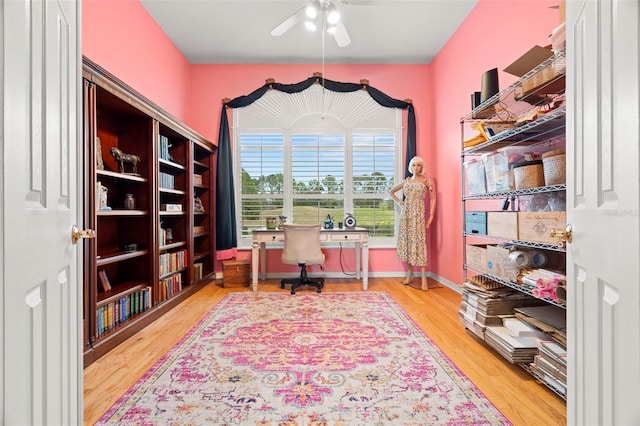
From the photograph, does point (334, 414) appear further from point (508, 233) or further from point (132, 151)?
point (132, 151)

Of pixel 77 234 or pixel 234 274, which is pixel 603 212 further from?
pixel 234 274

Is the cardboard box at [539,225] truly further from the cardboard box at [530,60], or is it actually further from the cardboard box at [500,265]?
the cardboard box at [530,60]

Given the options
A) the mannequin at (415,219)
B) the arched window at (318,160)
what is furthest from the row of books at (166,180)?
the mannequin at (415,219)

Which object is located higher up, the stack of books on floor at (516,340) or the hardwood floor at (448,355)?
the stack of books on floor at (516,340)

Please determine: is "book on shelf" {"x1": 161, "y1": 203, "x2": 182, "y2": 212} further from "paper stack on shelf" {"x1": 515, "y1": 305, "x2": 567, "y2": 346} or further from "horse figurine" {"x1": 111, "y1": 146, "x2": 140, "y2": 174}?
"paper stack on shelf" {"x1": 515, "y1": 305, "x2": 567, "y2": 346}

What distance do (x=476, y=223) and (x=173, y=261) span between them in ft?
9.63

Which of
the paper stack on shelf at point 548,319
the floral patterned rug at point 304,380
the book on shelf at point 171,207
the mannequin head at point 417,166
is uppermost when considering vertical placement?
the mannequin head at point 417,166

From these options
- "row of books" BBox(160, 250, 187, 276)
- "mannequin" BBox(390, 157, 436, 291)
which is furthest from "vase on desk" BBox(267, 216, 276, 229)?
"mannequin" BBox(390, 157, 436, 291)

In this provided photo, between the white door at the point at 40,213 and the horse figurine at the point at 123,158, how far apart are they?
64.0 inches

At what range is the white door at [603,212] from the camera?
694 mm

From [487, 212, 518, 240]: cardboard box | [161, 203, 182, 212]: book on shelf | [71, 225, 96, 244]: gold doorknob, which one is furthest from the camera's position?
[161, 203, 182, 212]: book on shelf

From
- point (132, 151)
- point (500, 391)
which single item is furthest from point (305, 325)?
point (132, 151)

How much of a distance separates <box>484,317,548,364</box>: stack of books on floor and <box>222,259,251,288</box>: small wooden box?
113 inches

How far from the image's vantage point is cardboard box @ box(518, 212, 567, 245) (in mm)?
1633
